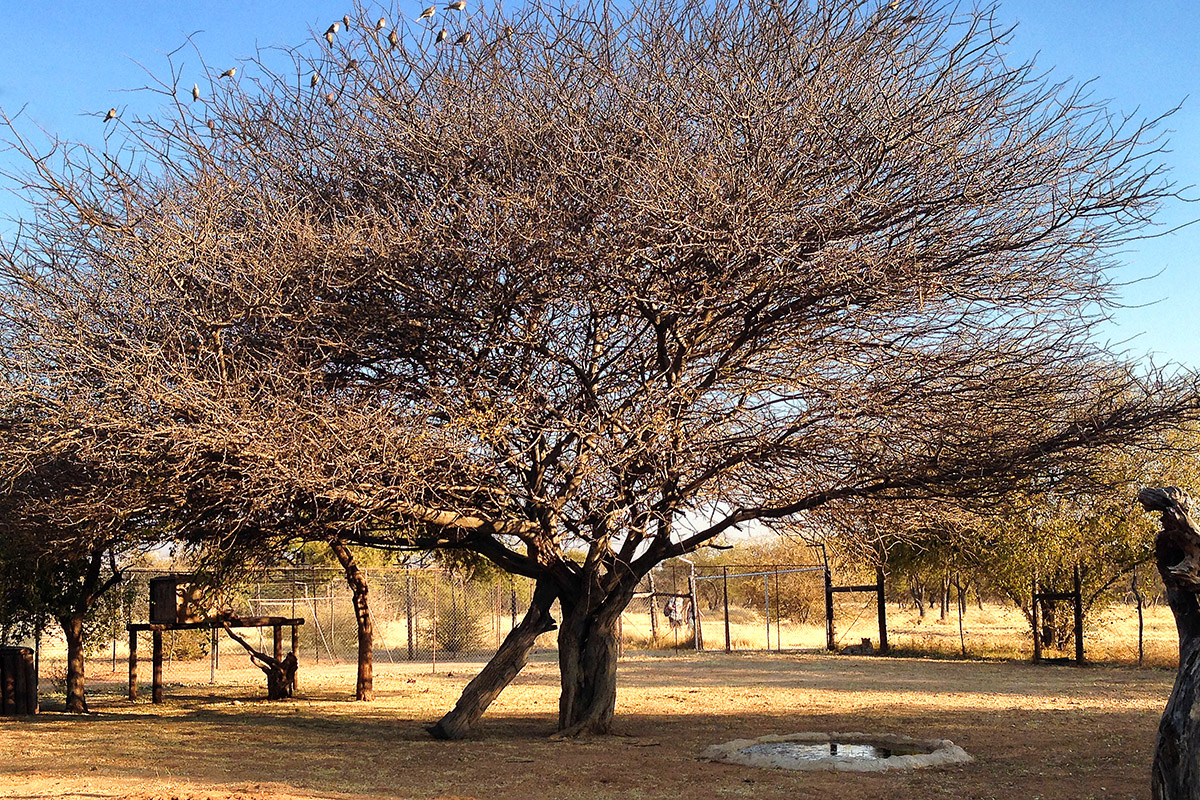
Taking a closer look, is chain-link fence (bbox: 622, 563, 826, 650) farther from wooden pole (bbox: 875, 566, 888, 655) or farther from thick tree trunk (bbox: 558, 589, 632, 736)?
thick tree trunk (bbox: 558, 589, 632, 736)

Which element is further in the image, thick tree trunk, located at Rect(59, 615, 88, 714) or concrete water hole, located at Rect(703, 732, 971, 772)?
thick tree trunk, located at Rect(59, 615, 88, 714)

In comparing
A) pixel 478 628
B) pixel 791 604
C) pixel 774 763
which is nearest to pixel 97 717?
pixel 774 763

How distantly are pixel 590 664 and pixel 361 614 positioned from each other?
582 cm

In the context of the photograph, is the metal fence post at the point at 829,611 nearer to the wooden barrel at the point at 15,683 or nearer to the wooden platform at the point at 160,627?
the wooden platform at the point at 160,627

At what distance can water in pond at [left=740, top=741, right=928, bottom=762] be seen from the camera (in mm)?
10750

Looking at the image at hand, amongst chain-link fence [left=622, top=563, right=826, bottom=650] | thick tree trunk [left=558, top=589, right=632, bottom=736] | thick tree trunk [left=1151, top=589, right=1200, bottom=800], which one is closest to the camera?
thick tree trunk [left=1151, top=589, right=1200, bottom=800]

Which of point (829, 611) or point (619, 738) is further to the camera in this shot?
point (829, 611)

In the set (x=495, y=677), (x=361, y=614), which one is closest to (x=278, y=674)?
(x=361, y=614)

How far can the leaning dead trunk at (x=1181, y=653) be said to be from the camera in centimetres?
675

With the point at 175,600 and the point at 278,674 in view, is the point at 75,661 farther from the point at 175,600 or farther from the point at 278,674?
the point at 278,674

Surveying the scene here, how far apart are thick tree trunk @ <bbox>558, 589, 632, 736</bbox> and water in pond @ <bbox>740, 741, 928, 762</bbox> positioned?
2056 mm

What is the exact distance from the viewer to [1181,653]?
700 centimetres

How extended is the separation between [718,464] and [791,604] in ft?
111

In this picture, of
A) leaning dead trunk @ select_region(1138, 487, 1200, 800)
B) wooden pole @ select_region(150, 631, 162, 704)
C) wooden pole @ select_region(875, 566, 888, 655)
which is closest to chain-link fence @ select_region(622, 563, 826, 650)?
wooden pole @ select_region(875, 566, 888, 655)
